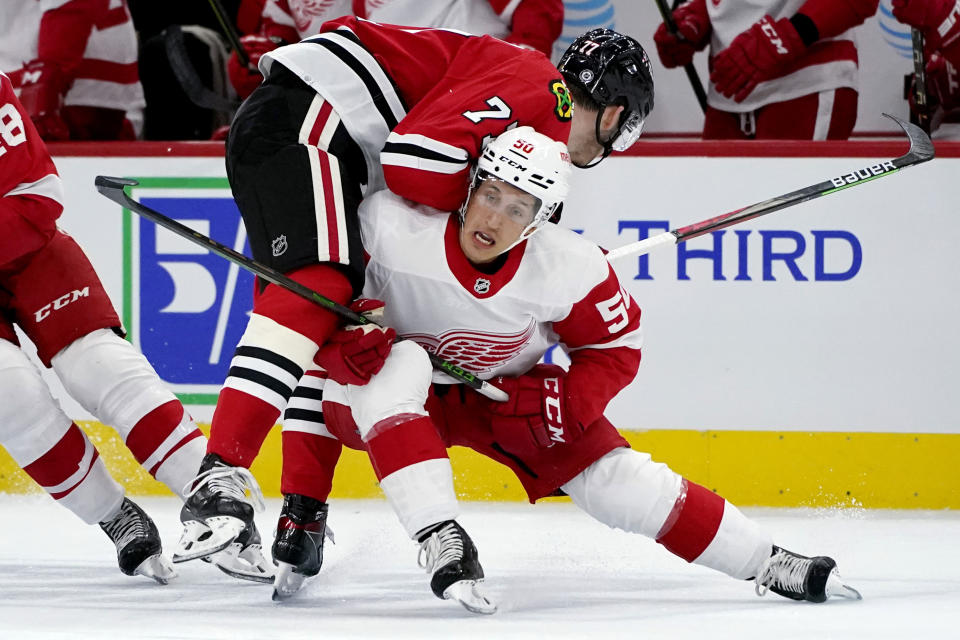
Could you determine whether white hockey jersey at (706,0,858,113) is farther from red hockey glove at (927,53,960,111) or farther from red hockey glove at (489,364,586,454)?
red hockey glove at (489,364,586,454)

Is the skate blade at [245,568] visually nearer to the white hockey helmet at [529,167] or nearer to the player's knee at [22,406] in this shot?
the player's knee at [22,406]

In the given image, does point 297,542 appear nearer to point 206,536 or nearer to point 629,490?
point 206,536

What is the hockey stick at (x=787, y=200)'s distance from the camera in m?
2.70

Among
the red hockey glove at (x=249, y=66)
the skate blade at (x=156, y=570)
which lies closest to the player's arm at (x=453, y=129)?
the skate blade at (x=156, y=570)

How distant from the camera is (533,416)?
2385 mm

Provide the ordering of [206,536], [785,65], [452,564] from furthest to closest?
1. [785,65]
2. [452,564]
3. [206,536]

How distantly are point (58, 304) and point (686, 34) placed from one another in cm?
215

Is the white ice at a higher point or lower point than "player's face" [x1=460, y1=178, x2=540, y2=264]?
lower

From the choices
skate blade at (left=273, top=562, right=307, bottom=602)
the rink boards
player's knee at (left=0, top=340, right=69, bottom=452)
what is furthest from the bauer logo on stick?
player's knee at (left=0, top=340, right=69, bottom=452)

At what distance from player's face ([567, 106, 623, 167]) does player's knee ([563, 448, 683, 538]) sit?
0.65 m

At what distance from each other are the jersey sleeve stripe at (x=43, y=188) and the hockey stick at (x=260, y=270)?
0.29 metres

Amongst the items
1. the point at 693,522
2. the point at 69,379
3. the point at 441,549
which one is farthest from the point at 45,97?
the point at 693,522

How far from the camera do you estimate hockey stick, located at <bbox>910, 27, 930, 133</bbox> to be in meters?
3.70

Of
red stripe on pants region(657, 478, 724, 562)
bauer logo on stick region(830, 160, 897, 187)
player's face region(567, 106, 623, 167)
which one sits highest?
bauer logo on stick region(830, 160, 897, 187)
